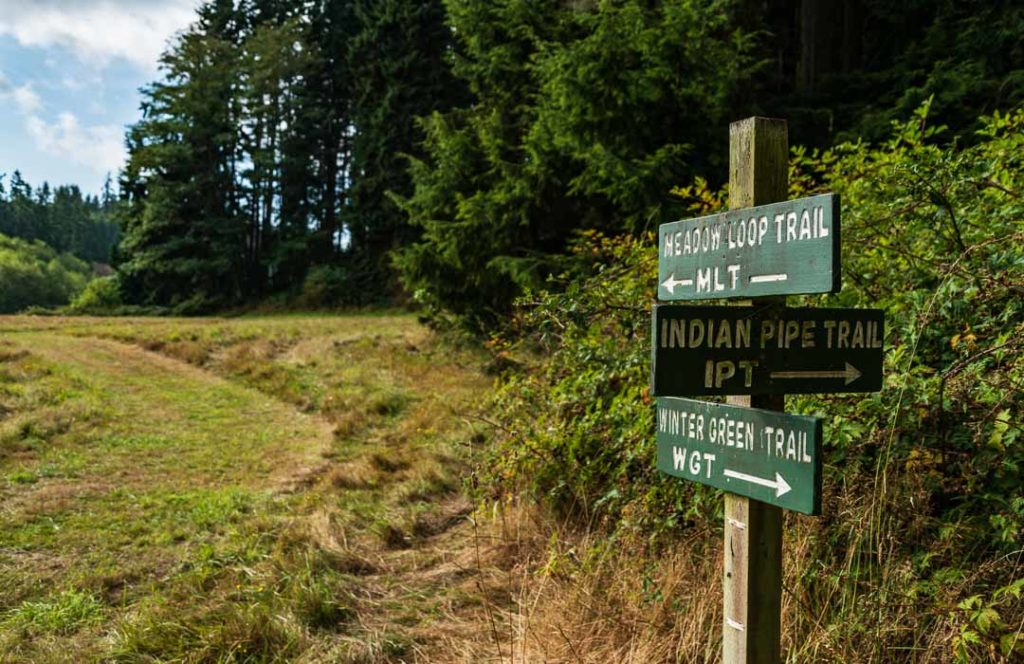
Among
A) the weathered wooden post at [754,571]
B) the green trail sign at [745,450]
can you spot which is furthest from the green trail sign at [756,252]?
the green trail sign at [745,450]

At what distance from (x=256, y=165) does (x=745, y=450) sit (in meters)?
39.0

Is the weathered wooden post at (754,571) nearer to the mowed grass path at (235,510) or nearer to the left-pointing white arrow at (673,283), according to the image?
the left-pointing white arrow at (673,283)

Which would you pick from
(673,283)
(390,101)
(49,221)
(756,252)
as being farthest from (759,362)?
(49,221)

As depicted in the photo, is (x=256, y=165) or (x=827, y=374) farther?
(x=256, y=165)

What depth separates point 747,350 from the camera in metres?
2.17

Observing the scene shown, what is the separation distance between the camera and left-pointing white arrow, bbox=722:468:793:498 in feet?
6.64

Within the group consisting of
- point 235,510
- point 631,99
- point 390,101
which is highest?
point 390,101

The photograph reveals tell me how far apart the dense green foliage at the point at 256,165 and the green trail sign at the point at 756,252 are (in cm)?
3069

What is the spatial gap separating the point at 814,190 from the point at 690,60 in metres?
2.82

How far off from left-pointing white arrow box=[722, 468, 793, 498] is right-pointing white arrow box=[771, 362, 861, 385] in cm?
30

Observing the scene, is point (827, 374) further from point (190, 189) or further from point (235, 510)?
point (190, 189)

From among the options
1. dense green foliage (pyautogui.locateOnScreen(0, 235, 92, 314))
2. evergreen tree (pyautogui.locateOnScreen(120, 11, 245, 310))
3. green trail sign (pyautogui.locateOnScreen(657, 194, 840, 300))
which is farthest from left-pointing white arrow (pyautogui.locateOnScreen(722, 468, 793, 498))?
dense green foliage (pyautogui.locateOnScreen(0, 235, 92, 314))

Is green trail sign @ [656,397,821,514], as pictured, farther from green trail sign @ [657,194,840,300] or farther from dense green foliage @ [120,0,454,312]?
dense green foliage @ [120,0,454,312]

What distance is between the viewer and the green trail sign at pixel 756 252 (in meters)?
2.01
